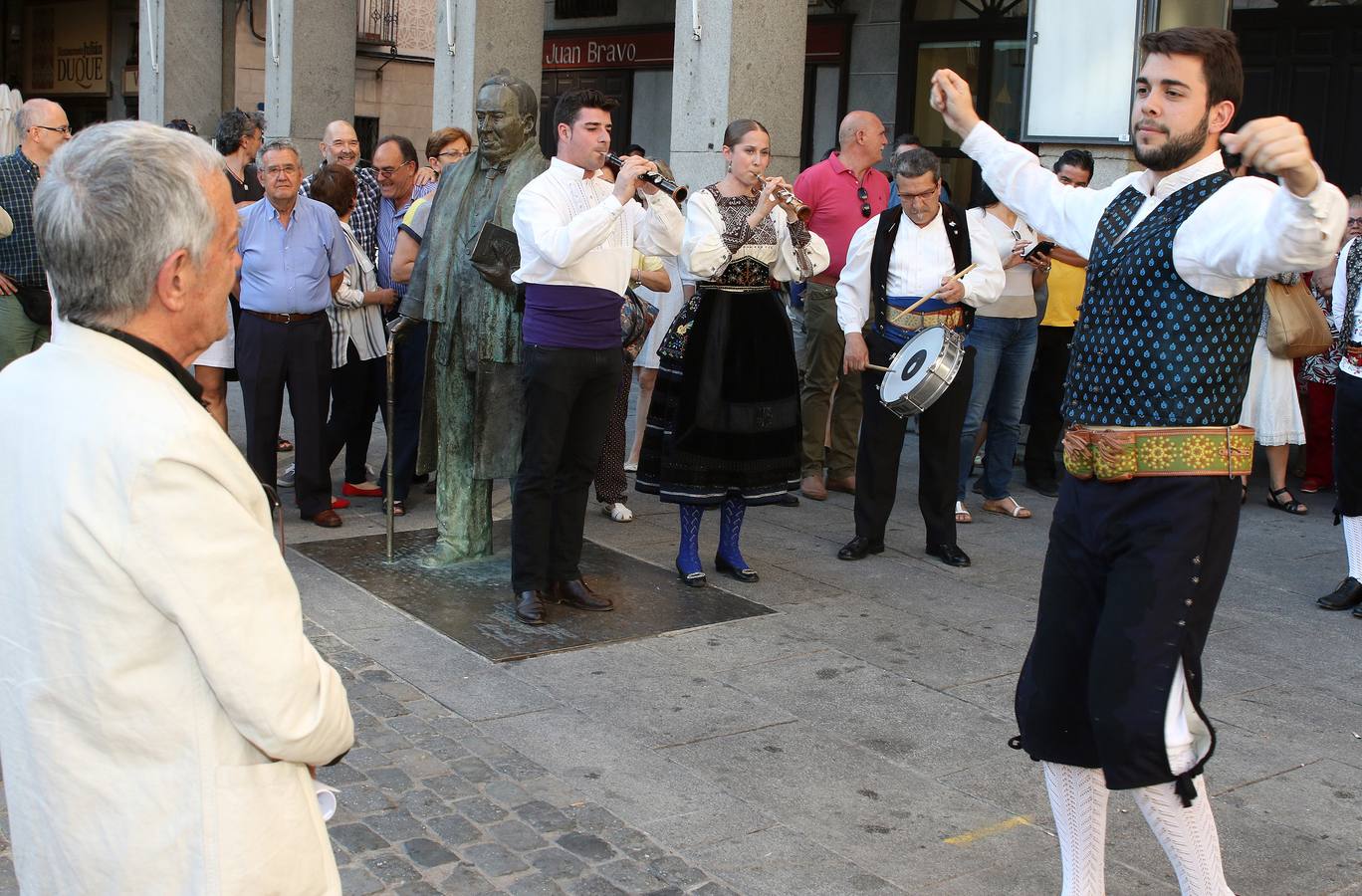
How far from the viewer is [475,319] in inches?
255

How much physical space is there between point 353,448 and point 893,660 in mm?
3875

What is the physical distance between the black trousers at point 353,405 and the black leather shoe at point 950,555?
3.22 meters

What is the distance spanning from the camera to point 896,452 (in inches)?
284

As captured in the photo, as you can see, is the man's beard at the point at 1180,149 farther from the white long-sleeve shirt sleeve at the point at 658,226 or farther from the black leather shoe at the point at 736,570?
the black leather shoe at the point at 736,570

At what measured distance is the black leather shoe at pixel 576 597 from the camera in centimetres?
613

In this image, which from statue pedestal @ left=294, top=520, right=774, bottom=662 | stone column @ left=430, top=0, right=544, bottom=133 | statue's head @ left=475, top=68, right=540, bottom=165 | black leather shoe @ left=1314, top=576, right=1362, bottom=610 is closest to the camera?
statue pedestal @ left=294, top=520, right=774, bottom=662

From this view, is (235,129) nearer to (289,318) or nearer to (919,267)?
(289,318)

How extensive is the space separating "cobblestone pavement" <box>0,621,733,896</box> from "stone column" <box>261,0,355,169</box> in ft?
36.2

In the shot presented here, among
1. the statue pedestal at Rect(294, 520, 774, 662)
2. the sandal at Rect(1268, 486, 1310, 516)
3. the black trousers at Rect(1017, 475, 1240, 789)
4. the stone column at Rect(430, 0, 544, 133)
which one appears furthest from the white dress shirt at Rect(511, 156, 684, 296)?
the stone column at Rect(430, 0, 544, 133)

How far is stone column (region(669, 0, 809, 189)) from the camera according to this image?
9672 mm

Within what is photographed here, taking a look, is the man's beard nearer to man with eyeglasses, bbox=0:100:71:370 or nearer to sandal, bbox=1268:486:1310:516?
man with eyeglasses, bbox=0:100:71:370

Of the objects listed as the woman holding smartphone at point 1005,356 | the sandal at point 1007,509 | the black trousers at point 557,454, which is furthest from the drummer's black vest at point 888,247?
the black trousers at point 557,454

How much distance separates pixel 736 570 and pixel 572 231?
6.40 ft

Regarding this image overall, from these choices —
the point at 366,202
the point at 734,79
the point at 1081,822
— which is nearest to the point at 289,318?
the point at 366,202
